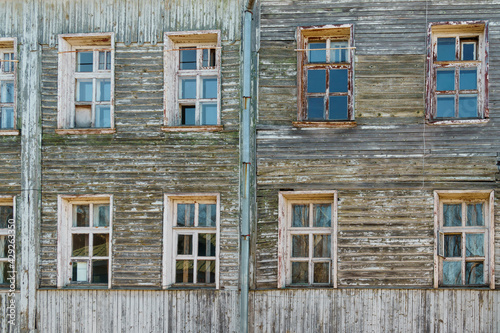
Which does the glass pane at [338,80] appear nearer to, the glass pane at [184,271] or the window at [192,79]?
the window at [192,79]

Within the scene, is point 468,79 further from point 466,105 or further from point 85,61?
point 85,61

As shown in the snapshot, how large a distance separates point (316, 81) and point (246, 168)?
1960mm

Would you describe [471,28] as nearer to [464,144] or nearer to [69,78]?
[464,144]

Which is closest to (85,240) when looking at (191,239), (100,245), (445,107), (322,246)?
(100,245)

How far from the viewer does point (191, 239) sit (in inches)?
418

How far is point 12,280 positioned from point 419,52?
314 inches

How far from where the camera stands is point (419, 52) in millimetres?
10250

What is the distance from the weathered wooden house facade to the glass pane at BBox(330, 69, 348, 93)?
26mm

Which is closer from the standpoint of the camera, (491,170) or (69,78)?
(491,170)

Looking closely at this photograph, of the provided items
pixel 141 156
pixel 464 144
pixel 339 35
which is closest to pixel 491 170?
pixel 464 144

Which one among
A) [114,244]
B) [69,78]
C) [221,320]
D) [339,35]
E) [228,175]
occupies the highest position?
[339,35]

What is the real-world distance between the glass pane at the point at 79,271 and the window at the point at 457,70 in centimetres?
647

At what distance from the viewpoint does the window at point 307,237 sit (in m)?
10.3

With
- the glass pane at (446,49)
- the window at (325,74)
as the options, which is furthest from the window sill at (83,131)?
the glass pane at (446,49)
